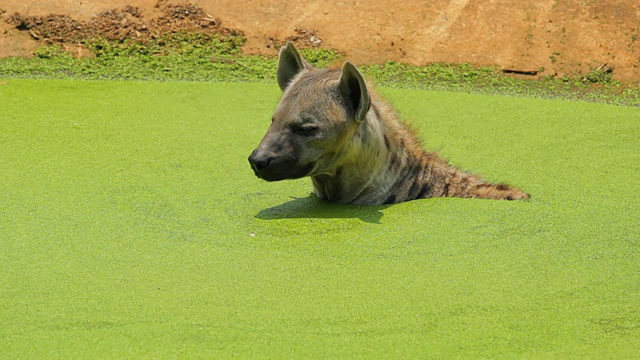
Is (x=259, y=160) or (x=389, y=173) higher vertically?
(x=259, y=160)

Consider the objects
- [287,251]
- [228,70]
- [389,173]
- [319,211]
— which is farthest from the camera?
[228,70]

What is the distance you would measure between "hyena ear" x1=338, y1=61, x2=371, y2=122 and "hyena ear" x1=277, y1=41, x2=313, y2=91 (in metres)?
0.53

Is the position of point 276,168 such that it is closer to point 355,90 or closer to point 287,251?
point 287,251

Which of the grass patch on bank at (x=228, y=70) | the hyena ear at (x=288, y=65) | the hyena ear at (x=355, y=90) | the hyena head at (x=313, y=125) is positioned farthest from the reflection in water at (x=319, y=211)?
the grass patch on bank at (x=228, y=70)

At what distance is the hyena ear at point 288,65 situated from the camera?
5824 millimetres

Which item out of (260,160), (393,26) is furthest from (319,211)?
(393,26)

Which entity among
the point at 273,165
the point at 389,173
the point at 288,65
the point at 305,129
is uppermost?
the point at 288,65

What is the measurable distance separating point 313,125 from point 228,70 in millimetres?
4611

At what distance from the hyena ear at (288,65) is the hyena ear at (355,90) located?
1.75 feet

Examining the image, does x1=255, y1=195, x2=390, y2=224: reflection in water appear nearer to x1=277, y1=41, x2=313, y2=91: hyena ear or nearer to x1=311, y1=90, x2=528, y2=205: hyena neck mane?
x1=311, y1=90, x2=528, y2=205: hyena neck mane

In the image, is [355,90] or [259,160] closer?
[259,160]

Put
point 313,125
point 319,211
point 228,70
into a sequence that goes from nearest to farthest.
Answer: point 313,125, point 319,211, point 228,70

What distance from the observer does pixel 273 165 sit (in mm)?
5242

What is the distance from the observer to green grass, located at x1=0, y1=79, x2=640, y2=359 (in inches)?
157
